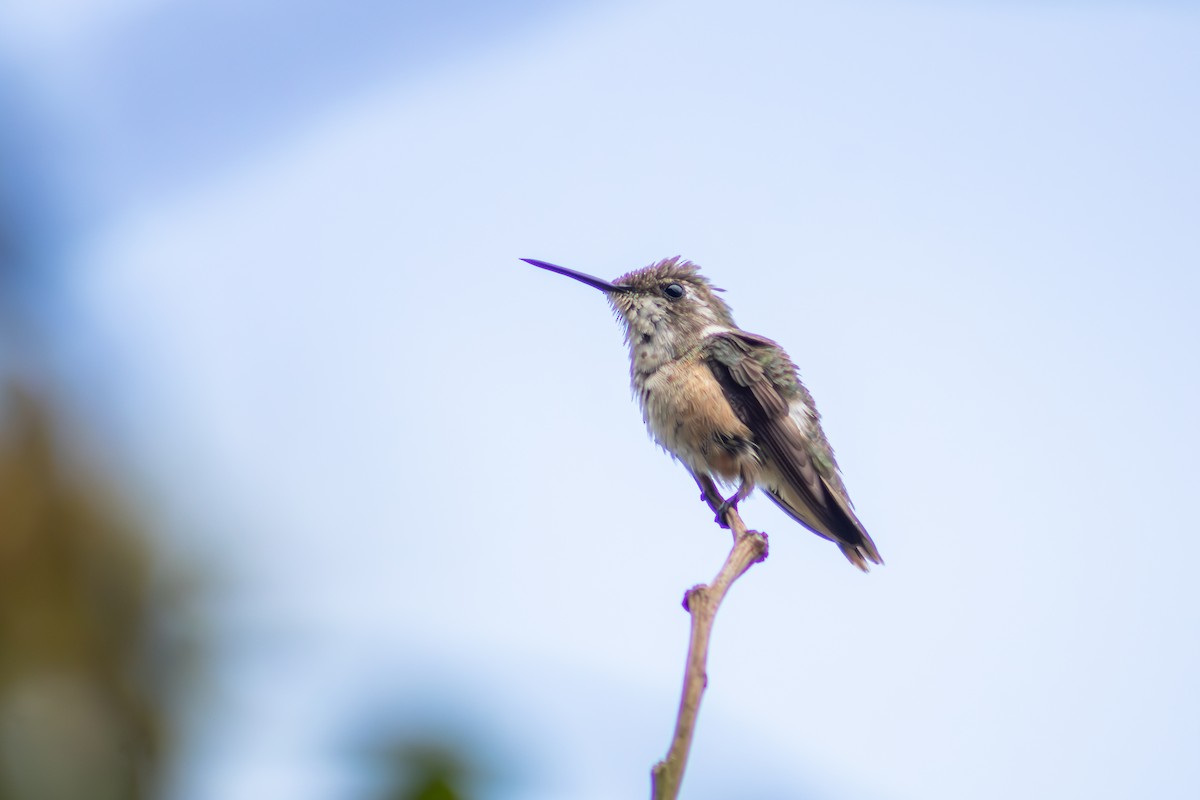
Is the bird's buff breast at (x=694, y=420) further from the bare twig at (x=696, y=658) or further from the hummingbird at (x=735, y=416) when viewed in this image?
the bare twig at (x=696, y=658)

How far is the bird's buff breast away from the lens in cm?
520

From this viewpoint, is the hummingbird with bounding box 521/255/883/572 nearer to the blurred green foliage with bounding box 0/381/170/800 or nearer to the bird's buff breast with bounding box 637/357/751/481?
the bird's buff breast with bounding box 637/357/751/481

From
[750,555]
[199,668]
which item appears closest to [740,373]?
[750,555]

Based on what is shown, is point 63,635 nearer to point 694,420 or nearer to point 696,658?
point 696,658

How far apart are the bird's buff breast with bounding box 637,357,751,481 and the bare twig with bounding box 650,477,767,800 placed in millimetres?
2587

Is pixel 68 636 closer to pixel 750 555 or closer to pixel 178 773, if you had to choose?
pixel 178 773

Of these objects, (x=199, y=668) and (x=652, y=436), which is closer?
(x=199, y=668)

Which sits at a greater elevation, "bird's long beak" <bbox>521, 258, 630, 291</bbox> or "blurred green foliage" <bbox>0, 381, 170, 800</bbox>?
"bird's long beak" <bbox>521, 258, 630, 291</bbox>

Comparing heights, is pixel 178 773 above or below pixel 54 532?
below

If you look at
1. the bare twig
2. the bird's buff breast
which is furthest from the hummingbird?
the bare twig

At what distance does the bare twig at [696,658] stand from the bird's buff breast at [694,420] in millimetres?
2587

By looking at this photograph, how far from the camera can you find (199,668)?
43.4 inches

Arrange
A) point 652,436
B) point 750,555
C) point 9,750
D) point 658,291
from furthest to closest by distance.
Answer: point 658,291 < point 652,436 < point 750,555 < point 9,750

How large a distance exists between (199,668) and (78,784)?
0.18 m
